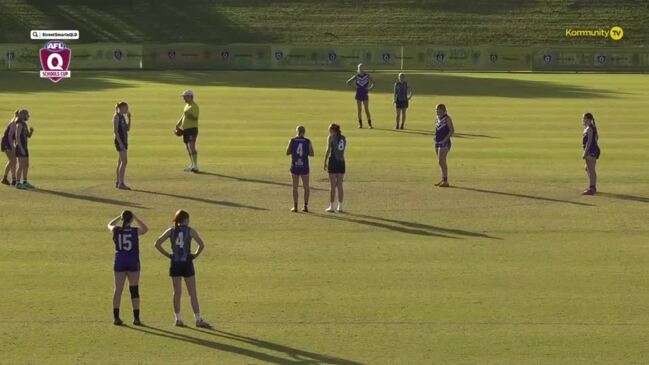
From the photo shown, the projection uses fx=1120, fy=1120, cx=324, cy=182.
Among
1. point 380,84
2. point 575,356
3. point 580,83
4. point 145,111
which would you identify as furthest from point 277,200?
point 580,83

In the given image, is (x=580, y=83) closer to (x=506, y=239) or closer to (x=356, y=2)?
(x=356, y=2)

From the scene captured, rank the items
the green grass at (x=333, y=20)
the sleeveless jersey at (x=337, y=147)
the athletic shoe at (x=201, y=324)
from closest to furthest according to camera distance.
A: the athletic shoe at (x=201, y=324)
the sleeveless jersey at (x=337, y=147)
the green grass at (x=333, y=20)

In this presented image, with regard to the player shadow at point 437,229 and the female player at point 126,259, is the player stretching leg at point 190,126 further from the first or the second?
the female player at point 126,259

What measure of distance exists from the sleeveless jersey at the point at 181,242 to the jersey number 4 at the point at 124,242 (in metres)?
0.58

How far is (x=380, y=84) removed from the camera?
49719 mm

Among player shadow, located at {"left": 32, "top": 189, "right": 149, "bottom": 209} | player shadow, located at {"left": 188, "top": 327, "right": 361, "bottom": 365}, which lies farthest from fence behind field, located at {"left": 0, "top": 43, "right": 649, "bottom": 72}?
player shadow, located at {"left": 188, "top": 327, "right": 361, "bottom": 365}

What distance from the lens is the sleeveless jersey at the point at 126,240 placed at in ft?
49.1

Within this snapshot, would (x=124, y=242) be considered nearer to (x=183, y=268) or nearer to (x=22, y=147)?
(x=183, y=268)

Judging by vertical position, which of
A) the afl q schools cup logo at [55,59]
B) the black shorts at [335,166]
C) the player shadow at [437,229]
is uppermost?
the afl q schools cup logo at [55,59]

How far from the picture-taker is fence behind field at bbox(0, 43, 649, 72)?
5847 centimetres

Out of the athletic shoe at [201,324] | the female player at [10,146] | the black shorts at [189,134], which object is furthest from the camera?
the black shorts at [189,134]

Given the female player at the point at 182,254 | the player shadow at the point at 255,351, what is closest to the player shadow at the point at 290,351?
the player shadow at the point at 255,351

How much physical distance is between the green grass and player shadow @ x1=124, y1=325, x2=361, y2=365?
173ft
